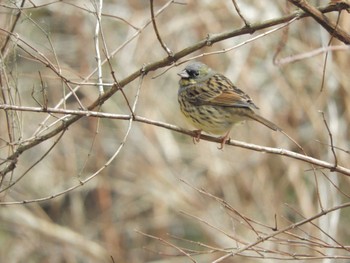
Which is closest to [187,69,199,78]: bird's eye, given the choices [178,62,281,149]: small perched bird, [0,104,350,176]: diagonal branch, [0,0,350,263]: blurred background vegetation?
[178,62,281,149]: small perched bird

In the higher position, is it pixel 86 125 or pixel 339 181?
pixel 86 125

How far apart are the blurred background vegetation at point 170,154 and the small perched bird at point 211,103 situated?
89.3 inches

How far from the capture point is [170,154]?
8336mm

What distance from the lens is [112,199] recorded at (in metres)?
9.02

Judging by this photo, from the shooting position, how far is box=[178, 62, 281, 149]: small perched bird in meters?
4.85

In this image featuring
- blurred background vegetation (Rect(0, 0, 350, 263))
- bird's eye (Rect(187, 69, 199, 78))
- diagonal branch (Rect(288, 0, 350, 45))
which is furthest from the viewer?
blurred background vegetation (Rect(0, 0, 350, 263))

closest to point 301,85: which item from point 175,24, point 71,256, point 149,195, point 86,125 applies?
point 175,24

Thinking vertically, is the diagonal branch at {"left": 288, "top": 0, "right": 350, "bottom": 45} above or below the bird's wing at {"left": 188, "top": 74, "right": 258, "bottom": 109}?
below

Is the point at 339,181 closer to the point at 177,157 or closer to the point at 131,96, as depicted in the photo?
the point at 177,157

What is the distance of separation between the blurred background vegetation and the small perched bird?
227cm

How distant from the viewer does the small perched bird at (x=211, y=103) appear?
4848 millimetres

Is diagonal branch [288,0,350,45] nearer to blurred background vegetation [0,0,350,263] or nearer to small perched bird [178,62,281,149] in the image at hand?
small perched bird [178,62,281,149]

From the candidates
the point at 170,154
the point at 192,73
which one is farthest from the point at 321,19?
the point at 170,154

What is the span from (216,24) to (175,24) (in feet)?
1.47
